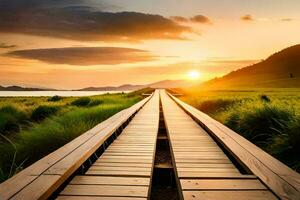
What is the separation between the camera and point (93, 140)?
221 inches

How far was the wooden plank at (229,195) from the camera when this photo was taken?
322 cm

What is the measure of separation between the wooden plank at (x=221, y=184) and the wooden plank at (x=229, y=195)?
0.13 metres

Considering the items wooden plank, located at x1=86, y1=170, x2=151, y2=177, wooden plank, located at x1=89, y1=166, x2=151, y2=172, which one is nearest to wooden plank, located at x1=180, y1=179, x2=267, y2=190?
wooden plank, located at x1=86, y1=170, x2=151, y2=177

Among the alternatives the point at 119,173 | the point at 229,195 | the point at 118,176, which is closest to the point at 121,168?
the point at 119,173

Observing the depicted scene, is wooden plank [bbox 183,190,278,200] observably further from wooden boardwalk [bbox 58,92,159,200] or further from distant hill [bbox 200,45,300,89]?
distant hill [bbox 200,45,300,89]

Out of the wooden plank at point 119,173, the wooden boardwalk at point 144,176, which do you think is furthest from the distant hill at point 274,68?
the wooden plank at point 119,173

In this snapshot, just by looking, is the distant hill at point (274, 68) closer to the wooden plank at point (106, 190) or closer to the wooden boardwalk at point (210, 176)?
the wooden boardwalk at point (210, 176)

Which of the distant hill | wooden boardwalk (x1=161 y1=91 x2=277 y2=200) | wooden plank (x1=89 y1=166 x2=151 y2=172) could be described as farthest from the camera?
the distant hill

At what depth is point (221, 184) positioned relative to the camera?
3.71m

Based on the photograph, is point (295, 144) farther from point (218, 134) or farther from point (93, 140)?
point (93, 140)

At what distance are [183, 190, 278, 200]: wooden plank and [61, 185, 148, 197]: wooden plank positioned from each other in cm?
49

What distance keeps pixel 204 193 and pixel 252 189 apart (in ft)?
1.78

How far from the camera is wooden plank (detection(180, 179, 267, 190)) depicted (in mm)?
3547

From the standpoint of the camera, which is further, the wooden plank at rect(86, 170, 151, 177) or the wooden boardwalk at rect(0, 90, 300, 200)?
the wooden plank at rect(86, 170, 151, 177)
